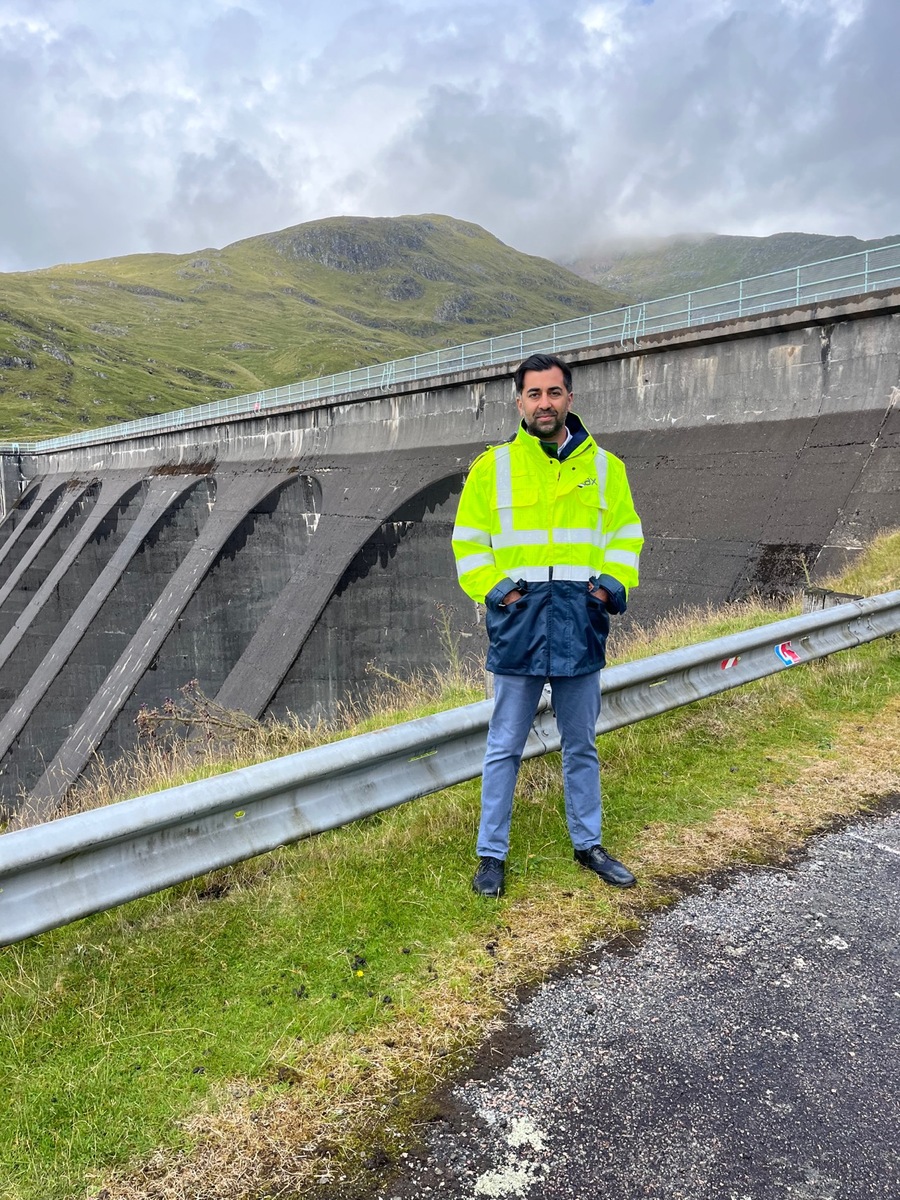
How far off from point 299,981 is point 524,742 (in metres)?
1.16

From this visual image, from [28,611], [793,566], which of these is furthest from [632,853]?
[28,611]

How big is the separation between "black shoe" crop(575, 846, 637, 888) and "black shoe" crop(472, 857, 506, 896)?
0.32 metres

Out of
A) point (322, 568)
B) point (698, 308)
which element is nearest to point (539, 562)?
point (698, 308)

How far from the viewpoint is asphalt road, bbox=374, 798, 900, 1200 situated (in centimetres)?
151

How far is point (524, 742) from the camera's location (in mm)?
2871

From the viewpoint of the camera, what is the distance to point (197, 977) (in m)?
2.20

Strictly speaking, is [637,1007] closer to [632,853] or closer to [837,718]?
[632,853]

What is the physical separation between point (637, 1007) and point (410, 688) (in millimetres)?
4435

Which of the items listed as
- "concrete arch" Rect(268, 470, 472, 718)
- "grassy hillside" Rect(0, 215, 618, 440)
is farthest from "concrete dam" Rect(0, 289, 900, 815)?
"grassy hillside" Rect(0, 215, 618, 440)

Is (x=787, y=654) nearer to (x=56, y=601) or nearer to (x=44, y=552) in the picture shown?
(x=56, y=601)

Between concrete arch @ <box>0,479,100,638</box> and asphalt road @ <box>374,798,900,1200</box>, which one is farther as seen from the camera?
concrete arch @ <box>0,479,100,638</box>

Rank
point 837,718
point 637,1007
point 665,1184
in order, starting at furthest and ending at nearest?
1. point 837,718
2. point 637,1007
3. point 665,1184

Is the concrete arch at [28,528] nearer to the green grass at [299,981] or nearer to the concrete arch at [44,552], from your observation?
the concrete arch at [44,552]

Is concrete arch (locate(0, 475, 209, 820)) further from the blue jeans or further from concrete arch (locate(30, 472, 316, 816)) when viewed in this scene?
the blue jeans
